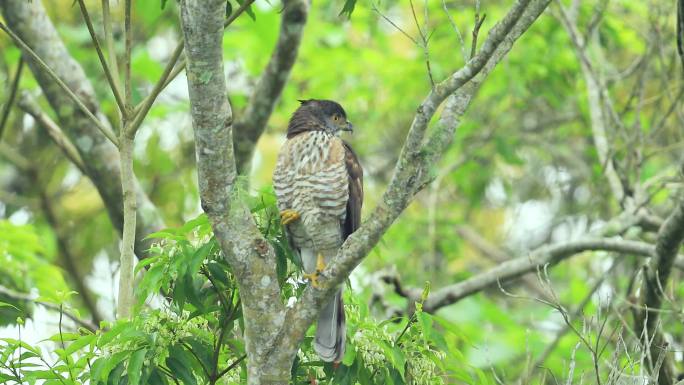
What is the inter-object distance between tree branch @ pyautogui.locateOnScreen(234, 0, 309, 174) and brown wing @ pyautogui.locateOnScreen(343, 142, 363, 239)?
1.10m

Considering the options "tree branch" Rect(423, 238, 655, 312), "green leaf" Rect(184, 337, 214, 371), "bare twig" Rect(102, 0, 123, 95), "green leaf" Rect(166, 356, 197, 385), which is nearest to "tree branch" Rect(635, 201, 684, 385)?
"tree branch" Rect(423, 238, 655, 312)

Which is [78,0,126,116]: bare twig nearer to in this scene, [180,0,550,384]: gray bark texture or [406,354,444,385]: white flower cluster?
[180,0,550,384]: gray bark texture

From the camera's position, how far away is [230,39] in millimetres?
8938

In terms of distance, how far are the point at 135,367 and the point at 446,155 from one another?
6.99 meters

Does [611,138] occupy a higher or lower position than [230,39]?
lower

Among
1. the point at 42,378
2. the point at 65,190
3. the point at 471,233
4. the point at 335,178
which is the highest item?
the point at 65,190

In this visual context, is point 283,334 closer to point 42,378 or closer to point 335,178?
point 42,378

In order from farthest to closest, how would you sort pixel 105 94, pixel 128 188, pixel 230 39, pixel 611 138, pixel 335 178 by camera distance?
1. pixel 230 39
2. pixel 105 94
3. pixel 611 138
4. pixel 335 178
5. pixel 128 188

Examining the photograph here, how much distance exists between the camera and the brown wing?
5.22 m

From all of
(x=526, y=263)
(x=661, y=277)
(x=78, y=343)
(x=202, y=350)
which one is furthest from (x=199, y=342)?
(x=526, y=263)

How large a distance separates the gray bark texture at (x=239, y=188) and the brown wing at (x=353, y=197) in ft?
5.01

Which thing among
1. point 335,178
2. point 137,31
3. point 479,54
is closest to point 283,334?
point 479,54

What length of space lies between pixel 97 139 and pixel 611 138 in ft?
11.4

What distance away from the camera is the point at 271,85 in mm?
6273
